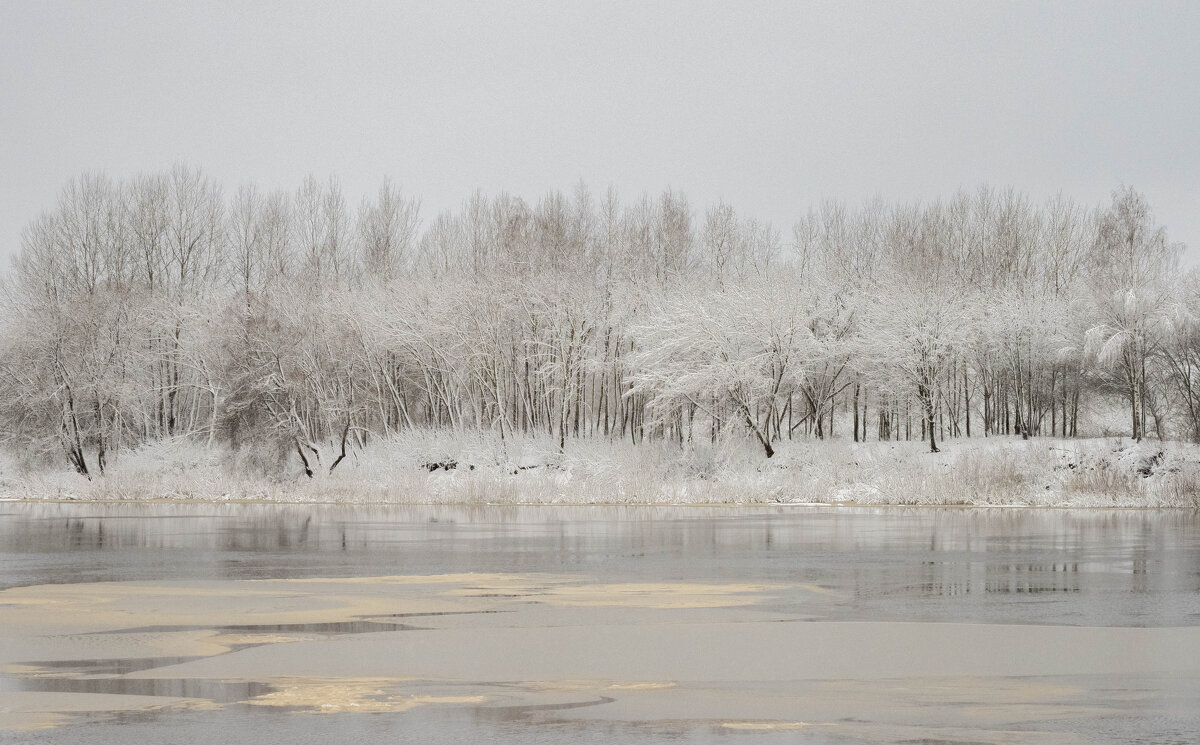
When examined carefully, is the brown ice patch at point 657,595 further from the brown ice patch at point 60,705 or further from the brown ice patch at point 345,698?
the brown ice patch at point 60,705

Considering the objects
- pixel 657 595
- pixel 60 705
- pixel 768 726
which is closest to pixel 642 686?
pixel 768 726

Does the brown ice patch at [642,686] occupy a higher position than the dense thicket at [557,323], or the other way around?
the dense thicket at [557,323]

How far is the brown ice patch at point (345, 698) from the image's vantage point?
8906 mm

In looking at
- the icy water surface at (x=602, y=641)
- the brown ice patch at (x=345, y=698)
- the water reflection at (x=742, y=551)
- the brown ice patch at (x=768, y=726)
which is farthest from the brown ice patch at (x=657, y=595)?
the brown ice patch at (x=768, y=726)

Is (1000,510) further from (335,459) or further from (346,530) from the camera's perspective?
(335,459)

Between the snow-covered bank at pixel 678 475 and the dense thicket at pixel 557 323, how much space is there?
72.2 inches

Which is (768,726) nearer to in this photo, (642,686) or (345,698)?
(642,686)

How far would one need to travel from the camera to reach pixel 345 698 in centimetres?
923

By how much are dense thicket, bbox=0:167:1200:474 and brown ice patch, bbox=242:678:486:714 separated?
37366mm

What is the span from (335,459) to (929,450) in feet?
81.0

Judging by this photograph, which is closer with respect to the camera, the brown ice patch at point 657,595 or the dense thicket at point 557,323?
the brown ice patch at point 657,595

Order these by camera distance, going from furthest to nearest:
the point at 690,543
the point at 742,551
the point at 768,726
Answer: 1. the point at 690,543
2. the point at 742,551
3. the point at 768,726

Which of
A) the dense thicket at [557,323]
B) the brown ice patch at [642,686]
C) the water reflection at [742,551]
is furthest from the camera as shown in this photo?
the dense thicket at [557,323]

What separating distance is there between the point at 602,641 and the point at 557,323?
136ft
